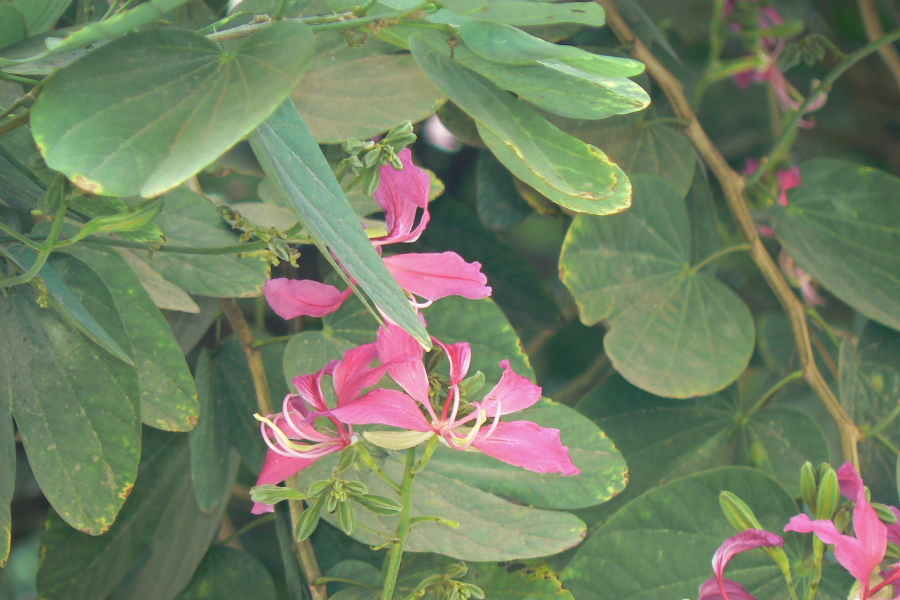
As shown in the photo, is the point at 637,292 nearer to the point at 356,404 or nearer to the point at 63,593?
the point at 356,404

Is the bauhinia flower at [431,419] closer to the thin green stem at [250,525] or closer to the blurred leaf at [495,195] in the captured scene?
the thin green stem at [250,525]

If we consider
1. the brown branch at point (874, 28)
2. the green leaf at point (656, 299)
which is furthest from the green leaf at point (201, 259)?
the brown branch at point (874, 28)

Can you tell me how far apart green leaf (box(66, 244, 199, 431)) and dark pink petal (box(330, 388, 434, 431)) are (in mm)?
128

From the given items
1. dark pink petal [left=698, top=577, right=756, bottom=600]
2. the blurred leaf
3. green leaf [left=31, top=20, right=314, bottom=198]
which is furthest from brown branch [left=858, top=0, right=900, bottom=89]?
green leaf [left=31, top=20, right=314, bottom=198]

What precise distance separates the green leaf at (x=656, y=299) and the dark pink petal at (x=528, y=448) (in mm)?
192

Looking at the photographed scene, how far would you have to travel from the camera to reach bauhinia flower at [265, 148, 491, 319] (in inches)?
15.0

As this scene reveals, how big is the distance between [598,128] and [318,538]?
1.50ft

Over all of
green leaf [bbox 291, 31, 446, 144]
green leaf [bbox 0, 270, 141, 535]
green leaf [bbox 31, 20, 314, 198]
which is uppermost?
green leaf [bbox 31, 20, 314, 198]

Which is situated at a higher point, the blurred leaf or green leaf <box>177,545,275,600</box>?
the blurred leaf

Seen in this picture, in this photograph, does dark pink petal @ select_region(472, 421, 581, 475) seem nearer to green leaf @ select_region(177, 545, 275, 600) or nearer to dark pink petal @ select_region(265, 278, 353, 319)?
dark pink petal @ select_region(265, 278, 353, 319)

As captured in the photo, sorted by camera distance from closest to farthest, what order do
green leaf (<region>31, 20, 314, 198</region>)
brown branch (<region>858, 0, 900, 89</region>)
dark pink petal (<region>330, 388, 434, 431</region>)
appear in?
green leaf (<region>31, 20, 314, 198</region>) → dark pink petal (<region>330, 388, 434, 431</region>) → brown branch (<region>858, 0, 900, 89</region>)

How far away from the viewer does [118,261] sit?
440 millimetres

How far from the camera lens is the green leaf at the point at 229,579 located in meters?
0.56

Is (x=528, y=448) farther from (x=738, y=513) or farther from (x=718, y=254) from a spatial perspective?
(x=718, y=254)
